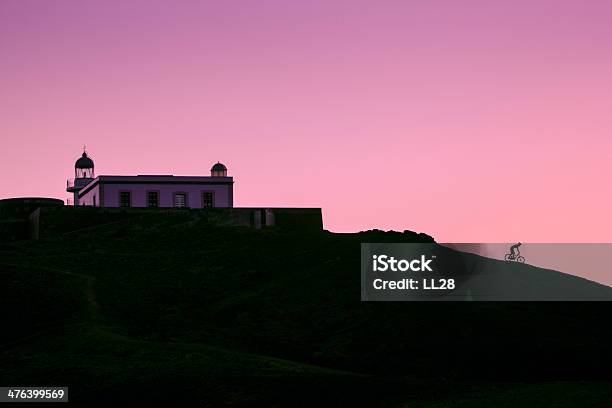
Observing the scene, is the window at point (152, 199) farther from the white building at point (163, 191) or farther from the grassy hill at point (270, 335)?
the grassy hill at point (270, 335)

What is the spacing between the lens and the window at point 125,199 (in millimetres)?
99500

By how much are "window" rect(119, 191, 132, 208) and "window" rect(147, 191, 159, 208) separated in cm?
190

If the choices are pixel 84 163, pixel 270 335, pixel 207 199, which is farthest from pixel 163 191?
pixel 270 335

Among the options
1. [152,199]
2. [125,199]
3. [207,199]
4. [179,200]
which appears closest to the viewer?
[125,199]

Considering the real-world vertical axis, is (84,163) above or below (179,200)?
above

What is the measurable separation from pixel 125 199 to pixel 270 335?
49376 millimetres

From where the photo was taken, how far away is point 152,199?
100 metres

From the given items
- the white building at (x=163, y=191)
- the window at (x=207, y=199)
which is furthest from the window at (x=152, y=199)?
the window at (x=207, y=199)

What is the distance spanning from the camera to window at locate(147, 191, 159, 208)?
100 metres

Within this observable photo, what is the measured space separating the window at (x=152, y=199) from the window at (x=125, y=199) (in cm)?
190

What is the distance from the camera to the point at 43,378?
40.6 m

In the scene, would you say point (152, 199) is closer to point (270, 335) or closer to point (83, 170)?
point (83, 170)

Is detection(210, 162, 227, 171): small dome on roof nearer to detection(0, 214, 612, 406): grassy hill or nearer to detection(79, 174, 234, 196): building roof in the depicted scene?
detection(79, 174, 234, 196): building roof

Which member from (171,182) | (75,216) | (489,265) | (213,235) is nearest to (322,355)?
(489,265)
